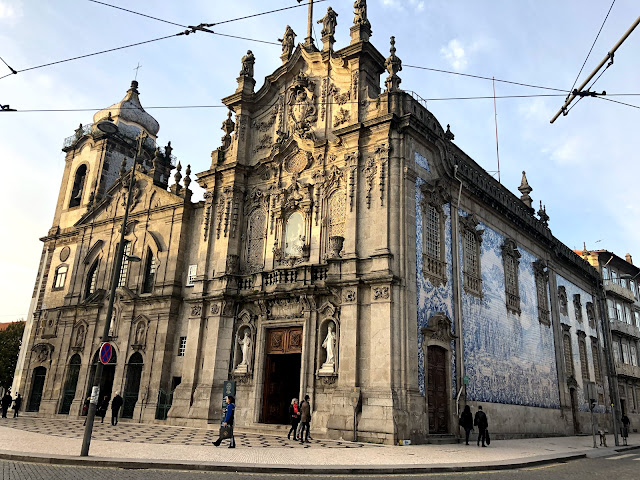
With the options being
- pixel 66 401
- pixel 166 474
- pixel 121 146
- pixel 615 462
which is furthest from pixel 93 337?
pixel 615 462

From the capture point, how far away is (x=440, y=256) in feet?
75.4

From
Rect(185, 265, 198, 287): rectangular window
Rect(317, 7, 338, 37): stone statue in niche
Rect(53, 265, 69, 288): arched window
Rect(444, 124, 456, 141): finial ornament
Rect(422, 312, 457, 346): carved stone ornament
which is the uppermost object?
Rect(317, 7, 338, 37): stone statue in niche

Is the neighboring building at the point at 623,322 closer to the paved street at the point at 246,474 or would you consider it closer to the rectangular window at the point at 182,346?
the paved street at the point at 246,474

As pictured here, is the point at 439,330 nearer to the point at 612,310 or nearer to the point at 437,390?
the point at 437,390

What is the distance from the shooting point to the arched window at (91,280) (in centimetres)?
3353

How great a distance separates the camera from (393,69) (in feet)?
76.5

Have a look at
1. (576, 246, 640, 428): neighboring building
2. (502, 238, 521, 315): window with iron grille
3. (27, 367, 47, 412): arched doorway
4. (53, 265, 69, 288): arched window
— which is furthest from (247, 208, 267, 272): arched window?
(576, 246, 640, 428): neighboring building

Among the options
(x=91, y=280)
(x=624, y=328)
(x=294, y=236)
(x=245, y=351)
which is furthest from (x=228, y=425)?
(x=624, y=328)

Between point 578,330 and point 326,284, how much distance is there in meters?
24.1

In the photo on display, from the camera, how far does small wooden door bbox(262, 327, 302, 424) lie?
74.8 ft

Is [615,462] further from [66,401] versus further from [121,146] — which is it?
[121,146]

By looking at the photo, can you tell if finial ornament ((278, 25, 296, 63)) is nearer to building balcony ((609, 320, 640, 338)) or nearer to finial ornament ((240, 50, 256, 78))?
finial ornament ((240, 50, 256, 78))

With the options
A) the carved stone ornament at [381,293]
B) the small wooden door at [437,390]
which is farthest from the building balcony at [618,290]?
the carved stone ornament at [381,293]

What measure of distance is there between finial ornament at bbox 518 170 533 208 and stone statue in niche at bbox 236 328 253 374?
23.9 m
